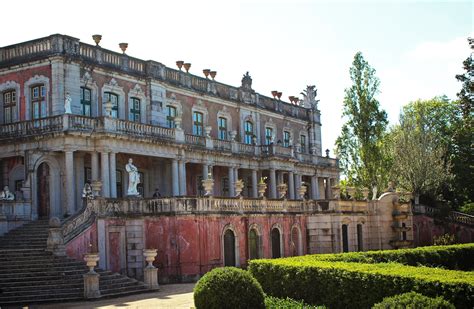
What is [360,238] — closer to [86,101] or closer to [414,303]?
[86,101]

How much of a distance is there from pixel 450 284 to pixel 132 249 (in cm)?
1573

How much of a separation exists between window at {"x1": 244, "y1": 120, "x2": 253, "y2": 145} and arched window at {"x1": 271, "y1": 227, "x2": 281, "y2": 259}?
12.8 meters

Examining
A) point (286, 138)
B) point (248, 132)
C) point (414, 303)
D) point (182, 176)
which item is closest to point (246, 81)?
point (248, 132)

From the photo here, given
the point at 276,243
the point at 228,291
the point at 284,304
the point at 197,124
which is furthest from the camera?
the point at 197,124

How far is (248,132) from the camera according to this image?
146ft

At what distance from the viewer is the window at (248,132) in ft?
145

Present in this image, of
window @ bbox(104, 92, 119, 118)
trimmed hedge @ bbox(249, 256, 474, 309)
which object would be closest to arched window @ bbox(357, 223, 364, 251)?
window @ bbox(104, 92, 119, 118)

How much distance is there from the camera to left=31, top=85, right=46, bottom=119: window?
101 ft

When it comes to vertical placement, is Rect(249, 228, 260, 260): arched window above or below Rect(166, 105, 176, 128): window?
below

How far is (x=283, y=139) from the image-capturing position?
1921 inches

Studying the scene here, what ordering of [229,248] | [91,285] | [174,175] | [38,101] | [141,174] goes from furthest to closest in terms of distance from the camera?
[141,174], [174,175], [38,101], [229,248], [91,285]

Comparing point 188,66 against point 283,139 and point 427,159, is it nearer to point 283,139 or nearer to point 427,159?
point 283,139

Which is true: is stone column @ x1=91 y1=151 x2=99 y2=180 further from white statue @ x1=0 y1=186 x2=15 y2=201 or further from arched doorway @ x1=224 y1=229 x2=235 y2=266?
arched doorway @ x1=224 y1=229 x2=235 y2=266

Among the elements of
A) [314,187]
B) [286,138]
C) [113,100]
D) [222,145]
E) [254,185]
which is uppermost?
[113,100]
